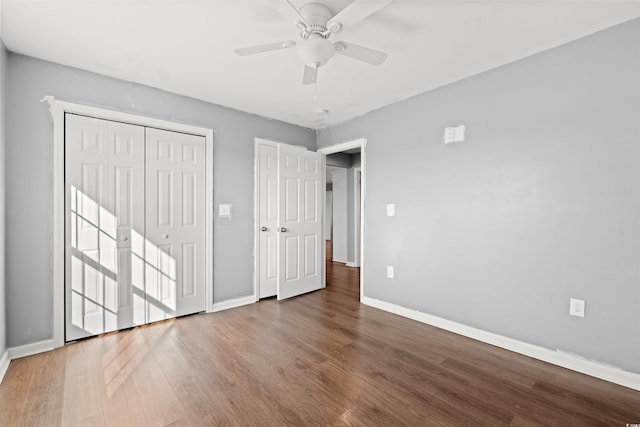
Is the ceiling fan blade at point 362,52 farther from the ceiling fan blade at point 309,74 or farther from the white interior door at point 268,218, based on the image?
the white interior door at point 268,218

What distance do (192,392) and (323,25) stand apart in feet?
8.37

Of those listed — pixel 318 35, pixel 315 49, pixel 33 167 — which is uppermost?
pixel 318 35

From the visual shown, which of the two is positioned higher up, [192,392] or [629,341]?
[629,341]

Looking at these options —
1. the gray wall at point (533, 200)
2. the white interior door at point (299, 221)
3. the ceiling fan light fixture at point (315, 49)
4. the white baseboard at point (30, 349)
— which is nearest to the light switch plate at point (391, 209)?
the gray wall at point (533, 200)

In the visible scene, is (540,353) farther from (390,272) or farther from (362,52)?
(362,52)

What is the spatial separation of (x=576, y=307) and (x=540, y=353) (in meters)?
0.48

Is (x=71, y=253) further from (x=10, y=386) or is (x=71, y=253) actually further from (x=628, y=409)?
(x=628, y=409)

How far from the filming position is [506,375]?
2.09 meters

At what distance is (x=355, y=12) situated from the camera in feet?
5.10

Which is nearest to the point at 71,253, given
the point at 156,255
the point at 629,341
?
the point at 156,255

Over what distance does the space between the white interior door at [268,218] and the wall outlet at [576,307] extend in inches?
123

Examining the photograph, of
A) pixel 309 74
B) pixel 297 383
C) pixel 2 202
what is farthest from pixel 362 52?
pixel 2 202

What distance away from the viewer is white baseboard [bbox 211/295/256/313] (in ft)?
11.2

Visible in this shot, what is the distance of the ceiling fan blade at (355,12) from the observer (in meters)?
1.43
